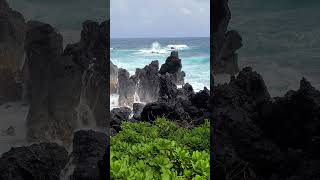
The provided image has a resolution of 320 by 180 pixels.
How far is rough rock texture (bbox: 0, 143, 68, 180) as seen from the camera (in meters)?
3.30

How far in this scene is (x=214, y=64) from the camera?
3344mm

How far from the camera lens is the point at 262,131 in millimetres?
3400

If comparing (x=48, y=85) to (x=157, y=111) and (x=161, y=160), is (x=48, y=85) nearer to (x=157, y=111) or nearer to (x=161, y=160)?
(x=161, y=160)

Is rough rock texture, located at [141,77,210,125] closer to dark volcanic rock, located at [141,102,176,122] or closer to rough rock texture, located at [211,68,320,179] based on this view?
dark volcanic rock, located at [141,102,176,122]

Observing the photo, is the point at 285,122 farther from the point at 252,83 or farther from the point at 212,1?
the point at 212,1

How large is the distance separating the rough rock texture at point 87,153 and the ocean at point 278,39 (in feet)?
4.00

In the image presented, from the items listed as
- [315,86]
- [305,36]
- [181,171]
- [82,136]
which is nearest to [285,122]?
[315,86]

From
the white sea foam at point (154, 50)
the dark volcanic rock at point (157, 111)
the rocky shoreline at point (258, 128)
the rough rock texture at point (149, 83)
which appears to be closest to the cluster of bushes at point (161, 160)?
the rocky shoreline at point (258, 128)

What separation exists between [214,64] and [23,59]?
1.41 metres

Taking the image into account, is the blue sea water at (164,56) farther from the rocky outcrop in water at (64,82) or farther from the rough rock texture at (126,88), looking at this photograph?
the rocky outcrop in water at (64,82)

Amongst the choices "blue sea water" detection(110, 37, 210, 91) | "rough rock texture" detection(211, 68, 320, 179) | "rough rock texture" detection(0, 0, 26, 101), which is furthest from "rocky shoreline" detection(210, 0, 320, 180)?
"blue sea water" detection(110, 37, 210, 91)

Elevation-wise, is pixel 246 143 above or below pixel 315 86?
below

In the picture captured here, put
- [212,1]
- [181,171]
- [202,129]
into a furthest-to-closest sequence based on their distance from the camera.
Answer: [202,129], [181,171], [212,1]

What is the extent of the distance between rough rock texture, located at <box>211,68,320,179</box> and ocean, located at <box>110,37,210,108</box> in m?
29.9
